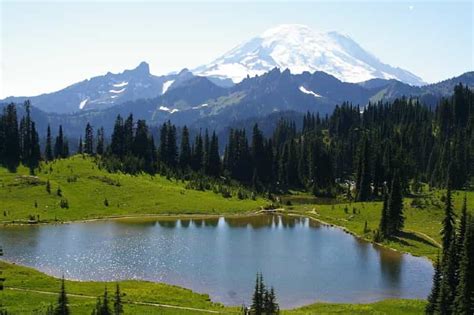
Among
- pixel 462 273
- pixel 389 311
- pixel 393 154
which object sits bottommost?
pixel 389 311

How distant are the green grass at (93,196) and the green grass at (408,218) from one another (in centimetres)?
1944

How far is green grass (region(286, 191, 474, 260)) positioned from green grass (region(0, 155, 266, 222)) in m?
19.4

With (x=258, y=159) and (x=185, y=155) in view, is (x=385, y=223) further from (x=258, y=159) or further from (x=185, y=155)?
(x=185, y=155)

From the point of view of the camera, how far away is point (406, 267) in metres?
87.6

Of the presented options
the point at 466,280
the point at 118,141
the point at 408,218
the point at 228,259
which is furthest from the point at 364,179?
the point at 466,280

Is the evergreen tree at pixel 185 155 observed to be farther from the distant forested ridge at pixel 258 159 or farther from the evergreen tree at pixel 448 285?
the evergreen tree at pixel 448 285

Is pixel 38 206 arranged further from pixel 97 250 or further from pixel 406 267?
pixel 406 267

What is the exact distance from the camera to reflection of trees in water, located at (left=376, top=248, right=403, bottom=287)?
80812mm

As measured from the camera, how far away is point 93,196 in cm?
13750

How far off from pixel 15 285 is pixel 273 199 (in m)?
104

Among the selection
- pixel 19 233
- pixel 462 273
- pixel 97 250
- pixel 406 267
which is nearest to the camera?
pixel 462 273

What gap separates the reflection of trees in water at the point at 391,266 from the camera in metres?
80.8

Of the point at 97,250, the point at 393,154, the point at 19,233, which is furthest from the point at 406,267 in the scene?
the point at 393,154

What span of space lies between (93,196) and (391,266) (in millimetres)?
78916
